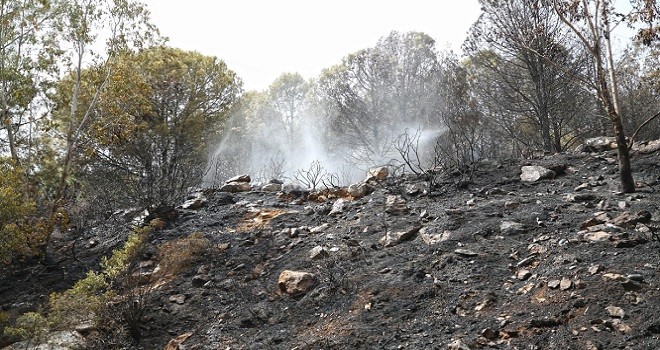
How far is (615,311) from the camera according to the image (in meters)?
3.95

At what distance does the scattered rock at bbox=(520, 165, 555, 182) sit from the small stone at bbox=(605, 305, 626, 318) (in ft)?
12.3

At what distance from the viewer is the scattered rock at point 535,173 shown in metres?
7.55

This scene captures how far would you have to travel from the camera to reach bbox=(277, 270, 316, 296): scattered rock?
19.1 feet

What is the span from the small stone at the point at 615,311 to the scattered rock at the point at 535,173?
3.76 metres

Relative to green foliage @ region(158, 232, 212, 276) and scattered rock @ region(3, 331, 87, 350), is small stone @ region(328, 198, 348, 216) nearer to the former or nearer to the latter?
green foliage @ region(158, 232, 212, 276)

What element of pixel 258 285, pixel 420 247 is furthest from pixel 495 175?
pixel 258 285

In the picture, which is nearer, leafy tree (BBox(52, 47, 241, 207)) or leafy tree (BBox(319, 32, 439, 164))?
leafy tree (BBox(52, 47, 241, 207))

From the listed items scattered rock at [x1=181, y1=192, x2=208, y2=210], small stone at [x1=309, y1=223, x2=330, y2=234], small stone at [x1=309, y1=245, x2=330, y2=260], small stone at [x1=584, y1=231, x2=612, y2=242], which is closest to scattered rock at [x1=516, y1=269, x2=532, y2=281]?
small stone at [x1=584, y1=231, x2=612, y2=242]

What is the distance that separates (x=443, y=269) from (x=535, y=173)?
10.1 ft

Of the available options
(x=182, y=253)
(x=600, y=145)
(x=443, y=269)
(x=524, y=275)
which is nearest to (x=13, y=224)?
(x=182, y=253)

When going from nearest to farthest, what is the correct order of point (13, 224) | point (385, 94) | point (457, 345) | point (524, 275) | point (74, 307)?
point (457, 345) → point (524, 275) → point (74, 307) → point (13, 224) → point (385, 94)

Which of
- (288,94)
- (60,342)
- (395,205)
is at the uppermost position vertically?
(288,94)

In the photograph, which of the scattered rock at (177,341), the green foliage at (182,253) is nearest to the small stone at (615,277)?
the scattered rock at (177,341)

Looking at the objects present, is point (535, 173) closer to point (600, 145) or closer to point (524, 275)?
point (600, 145)
